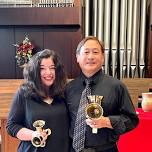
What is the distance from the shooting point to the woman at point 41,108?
6.25 ft

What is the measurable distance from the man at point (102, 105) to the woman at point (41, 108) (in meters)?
0.08

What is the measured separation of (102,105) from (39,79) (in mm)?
432

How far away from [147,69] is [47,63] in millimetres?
2540

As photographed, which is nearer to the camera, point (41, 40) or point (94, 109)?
point (94, 109)

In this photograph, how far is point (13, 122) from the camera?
1.94 m

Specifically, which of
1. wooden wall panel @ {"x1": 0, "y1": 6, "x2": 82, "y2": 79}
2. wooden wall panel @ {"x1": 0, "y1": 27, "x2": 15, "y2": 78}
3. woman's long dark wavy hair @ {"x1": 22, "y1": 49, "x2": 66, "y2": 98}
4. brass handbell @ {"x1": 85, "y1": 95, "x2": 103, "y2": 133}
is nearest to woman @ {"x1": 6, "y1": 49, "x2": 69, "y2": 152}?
woman's long dark wavy hair @ {"x1": 22, "y1": 49, "x2": 66, "y2": 98}

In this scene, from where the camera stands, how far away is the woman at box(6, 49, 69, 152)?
1.91m

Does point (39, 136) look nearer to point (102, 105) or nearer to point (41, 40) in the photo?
point (102, 105)

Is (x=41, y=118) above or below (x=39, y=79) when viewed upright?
below

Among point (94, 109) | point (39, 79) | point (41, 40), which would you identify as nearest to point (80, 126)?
point (94, 109)

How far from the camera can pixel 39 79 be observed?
196 cm

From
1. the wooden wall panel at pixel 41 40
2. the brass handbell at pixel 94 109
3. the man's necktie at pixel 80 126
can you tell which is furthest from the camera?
the wooden wall panel at pixel 41 40

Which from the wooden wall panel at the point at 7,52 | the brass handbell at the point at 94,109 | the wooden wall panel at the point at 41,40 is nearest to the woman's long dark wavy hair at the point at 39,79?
the brass handbell at the point at 94,109

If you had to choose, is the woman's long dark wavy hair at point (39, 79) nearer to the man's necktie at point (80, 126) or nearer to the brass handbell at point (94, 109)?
the man's necktie at point (80, 126)
